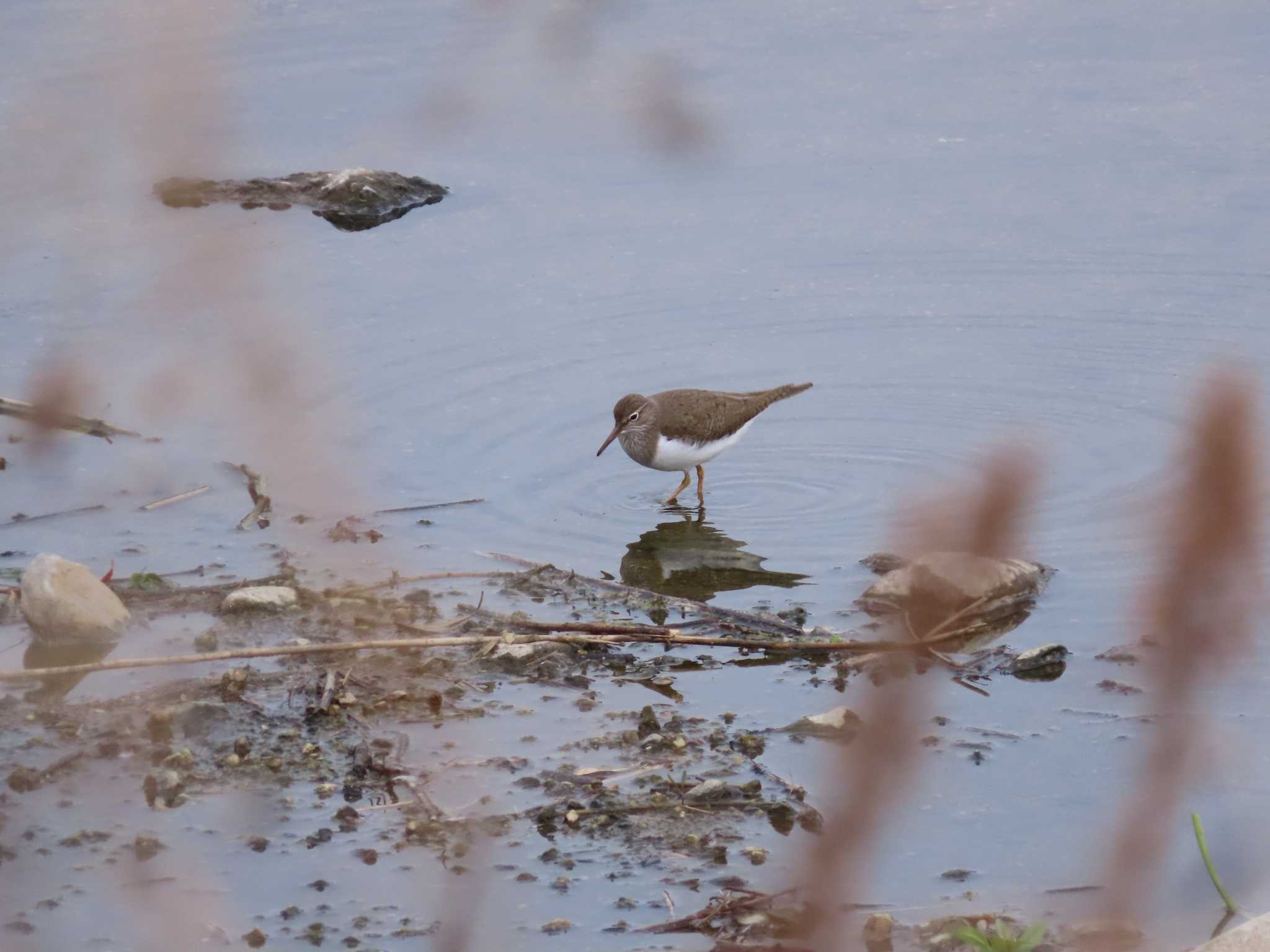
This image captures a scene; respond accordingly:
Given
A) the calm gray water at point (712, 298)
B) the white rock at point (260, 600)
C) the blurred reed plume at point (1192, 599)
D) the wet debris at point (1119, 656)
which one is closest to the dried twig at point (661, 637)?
the calm gray water at point (712, 298)

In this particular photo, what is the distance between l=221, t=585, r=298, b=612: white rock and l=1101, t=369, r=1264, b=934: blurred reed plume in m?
5.20

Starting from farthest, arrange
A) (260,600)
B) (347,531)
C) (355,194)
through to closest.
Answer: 1. (355,194)
2. (260,600)
3. (347,531)

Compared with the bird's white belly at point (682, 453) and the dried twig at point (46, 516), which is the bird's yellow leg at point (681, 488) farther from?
the dried twig at point (46, 516)

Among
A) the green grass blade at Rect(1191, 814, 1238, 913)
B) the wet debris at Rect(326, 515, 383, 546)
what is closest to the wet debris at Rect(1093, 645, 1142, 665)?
the green grass blade at Rect(1191, 814, 1238, 913)

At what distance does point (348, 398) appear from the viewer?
27.5 ft

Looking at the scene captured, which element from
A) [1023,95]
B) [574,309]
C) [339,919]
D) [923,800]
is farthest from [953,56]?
[339,919]

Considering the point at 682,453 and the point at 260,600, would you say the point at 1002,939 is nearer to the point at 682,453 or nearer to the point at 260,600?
the point at 260,600

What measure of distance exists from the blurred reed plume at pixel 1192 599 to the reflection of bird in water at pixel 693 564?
→ 18.7 feet

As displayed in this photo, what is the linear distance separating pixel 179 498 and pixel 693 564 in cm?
239

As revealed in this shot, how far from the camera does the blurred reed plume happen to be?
1028 millimetres

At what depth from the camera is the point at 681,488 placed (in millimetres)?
8633

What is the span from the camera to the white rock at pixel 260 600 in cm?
622

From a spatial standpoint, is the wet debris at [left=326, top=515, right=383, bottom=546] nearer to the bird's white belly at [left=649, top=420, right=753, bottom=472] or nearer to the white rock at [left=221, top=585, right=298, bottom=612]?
the white rock at [left=221, top=585, right=298, bottom=612]

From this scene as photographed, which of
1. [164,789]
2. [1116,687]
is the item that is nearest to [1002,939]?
[1116,687]
